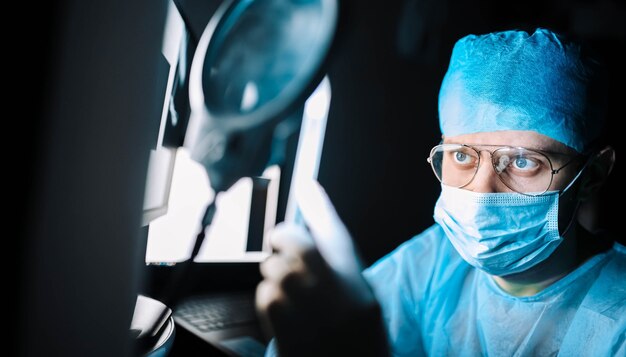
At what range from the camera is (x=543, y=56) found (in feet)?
2.41

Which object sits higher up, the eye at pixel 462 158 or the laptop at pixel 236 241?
the eye at pixel 462 158

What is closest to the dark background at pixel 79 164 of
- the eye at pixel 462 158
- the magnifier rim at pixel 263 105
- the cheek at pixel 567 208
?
the magnifier rim at pixel 263 105

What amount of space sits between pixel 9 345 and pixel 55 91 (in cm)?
25

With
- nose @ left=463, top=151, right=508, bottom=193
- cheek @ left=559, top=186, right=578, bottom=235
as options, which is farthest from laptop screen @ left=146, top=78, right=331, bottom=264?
cheek @ left=559, top=186, right=578, bottom=235

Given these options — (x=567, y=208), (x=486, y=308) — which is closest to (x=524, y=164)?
(x=567, y=208)

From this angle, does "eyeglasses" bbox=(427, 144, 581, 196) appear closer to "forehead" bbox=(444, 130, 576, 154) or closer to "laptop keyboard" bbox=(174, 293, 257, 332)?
"forehead" bbox=(444, 130, 576, 154)

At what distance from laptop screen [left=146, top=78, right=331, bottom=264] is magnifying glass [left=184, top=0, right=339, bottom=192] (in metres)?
0.14

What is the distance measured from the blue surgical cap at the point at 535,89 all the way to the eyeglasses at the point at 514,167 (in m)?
0.04

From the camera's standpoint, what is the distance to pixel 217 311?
94 centimetres

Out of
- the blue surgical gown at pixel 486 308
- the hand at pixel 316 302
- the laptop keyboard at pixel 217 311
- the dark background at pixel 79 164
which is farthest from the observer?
the laptop keyboard at pixel 217 311

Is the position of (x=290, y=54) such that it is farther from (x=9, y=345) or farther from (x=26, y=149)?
(x=9, y=345)

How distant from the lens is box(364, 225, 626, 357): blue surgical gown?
2.31 ft

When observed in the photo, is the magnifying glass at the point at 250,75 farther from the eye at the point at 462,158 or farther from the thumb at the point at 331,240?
the eye at the point at 462,158

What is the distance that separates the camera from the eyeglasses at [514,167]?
74 centimetres
